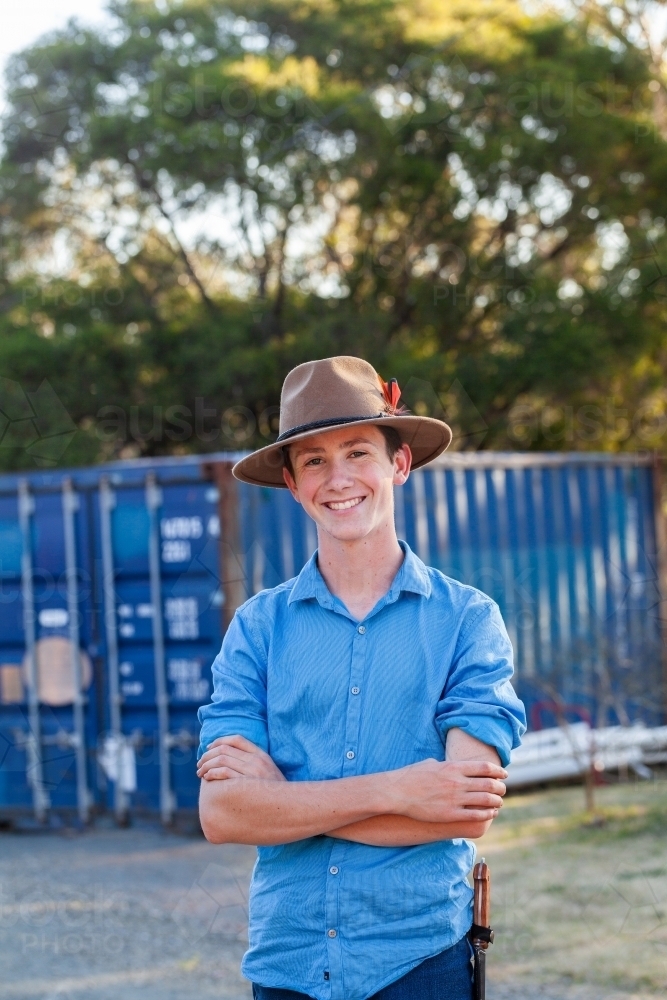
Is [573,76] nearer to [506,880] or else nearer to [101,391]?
[101,391]

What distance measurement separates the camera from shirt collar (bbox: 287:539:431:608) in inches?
93.4

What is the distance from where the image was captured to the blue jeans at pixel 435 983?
216cm

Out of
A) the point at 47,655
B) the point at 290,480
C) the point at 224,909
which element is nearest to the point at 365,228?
the point at 47,655

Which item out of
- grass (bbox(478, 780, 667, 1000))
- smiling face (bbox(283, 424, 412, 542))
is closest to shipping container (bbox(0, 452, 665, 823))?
grass (bbox(478, 780, 667, 1000))

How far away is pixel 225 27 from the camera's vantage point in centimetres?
1858

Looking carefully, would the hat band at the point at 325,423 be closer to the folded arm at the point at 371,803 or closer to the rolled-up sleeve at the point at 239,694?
the rolled-up sleeve at the point at 239,694

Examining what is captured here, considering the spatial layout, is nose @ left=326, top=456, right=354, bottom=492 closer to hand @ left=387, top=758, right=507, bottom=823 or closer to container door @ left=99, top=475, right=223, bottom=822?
hand @ left=387, top=758, right=507, bottom=823

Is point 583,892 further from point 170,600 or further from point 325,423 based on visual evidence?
point 325,423

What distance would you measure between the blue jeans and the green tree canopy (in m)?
14.7

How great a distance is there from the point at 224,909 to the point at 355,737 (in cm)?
440

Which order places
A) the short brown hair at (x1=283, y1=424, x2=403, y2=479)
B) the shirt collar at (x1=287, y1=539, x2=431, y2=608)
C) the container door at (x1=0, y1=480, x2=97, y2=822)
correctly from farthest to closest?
the container door at (x1=0, y1=480, x2=97, y2=822)
the short brown hair at (x1=283, y1=424, x2=403, y2=479)
the shirt collar at (x1=287, y1=539, x2=431, y2=608)

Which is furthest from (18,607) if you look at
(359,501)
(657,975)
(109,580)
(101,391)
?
(101,391)

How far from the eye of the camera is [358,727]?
2262mm

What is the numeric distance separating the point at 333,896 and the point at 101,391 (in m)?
16.2
